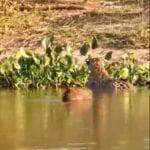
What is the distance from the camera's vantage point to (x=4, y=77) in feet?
37.8

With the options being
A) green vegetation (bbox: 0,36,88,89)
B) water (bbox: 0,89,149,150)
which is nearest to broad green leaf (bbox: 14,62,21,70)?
green vegetation (bbox: 0,36,88,89)

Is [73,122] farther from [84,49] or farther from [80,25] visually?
[80,25]

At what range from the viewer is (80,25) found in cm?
1431

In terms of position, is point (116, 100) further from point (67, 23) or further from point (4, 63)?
point (67, 23)

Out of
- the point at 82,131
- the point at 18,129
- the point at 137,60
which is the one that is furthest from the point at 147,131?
the point at 137,60

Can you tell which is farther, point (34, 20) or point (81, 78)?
point (34, 20)

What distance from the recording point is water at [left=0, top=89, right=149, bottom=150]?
7418 millimetres

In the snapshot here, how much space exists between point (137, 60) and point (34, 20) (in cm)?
272

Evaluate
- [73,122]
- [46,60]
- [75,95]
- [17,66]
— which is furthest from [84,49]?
[73,122]

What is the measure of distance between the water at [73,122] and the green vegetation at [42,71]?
38 centimetres

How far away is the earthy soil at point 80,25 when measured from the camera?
13.3 metres

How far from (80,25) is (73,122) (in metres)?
5.84

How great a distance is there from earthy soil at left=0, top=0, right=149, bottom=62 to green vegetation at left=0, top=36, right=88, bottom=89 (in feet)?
3.65

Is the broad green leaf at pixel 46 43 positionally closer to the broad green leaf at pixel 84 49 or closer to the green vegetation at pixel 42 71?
the green vegetation at pixel 42 71
